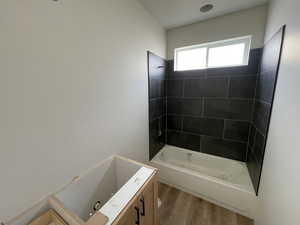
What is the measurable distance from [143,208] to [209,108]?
1.82 metres

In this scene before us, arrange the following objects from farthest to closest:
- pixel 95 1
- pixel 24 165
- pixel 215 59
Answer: pixel 215 59 → pixel 95 1 → pixel 24 165

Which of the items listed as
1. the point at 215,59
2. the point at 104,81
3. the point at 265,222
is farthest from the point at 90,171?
the point at 215,59

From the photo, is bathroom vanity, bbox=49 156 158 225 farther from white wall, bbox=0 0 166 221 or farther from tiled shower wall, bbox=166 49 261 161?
tiled shower wall, bbox=166 49 261 161

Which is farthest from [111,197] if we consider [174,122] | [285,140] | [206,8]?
[206,8]

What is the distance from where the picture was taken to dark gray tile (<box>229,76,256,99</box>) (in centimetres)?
181

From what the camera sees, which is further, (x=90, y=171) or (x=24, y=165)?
(x=90, y=171)

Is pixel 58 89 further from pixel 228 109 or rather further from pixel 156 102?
pixel 228 109

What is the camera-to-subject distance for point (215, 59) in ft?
6.78

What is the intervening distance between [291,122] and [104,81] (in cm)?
153

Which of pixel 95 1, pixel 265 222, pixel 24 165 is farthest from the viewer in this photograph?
pixel 265 222

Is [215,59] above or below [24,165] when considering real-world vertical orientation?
above

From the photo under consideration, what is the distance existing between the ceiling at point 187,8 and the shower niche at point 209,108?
576 mm

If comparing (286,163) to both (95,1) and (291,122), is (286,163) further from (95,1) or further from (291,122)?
(95,1)

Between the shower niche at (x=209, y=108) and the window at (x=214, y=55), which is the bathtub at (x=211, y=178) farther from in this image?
the window at (x=214, y=55)
